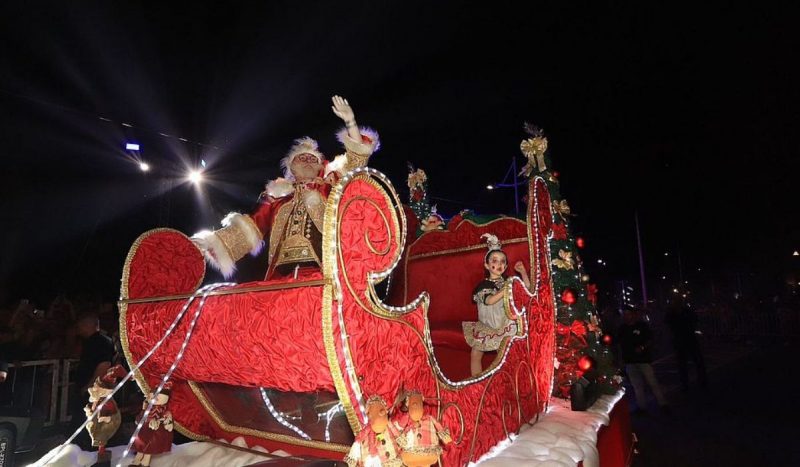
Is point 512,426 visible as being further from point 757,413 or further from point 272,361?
point 757,413

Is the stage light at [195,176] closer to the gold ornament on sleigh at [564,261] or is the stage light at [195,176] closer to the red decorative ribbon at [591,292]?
the gold ornament on sleigh at [564,261]

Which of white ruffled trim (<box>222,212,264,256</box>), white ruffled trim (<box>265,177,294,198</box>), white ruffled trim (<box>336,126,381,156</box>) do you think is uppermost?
white ruffled trim (<box>336,126,381,156</box>)

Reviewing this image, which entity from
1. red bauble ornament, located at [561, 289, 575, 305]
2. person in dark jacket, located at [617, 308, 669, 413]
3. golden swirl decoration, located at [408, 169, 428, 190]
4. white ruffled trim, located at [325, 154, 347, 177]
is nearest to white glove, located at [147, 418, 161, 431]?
white ruffled trim, located at [325, 154, 347, 177]

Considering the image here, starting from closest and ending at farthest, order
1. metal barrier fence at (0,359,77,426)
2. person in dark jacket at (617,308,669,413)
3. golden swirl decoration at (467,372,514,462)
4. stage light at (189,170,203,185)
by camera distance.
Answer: golden swirl decoration at (467,372,514,462) → metal barrier fence at (0,359,77,426) → person in dark jacket at (617,308,669,413) → stage light at (189,170,203,185)

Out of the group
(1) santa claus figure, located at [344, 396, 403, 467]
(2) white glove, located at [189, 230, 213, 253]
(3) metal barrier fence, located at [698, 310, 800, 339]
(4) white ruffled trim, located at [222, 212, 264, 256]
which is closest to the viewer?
(1) santa claus figure, located at [344, 396, 403, 467]

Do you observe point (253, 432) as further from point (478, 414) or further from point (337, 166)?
point (337, 166)

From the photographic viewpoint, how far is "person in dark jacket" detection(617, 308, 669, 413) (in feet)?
19.5

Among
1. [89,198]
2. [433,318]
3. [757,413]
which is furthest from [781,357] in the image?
[89,198]

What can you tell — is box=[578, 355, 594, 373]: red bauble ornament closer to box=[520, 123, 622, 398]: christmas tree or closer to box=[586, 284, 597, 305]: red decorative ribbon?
box=[520, 123, 622, 398]: christmas tree

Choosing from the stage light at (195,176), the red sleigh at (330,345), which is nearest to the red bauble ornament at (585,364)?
the red sleigh at (330,345)

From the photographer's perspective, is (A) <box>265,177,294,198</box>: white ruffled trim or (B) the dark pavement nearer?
(A) <box>265,177,294,198</box>: white ruffled trim

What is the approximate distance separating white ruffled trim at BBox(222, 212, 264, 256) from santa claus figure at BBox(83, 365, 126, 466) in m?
1.15

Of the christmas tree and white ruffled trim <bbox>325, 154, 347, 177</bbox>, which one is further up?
white ruffled trim <bbox>325, 154, 347, 177</bbox>

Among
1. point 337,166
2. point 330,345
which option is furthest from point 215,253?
point 330,345
